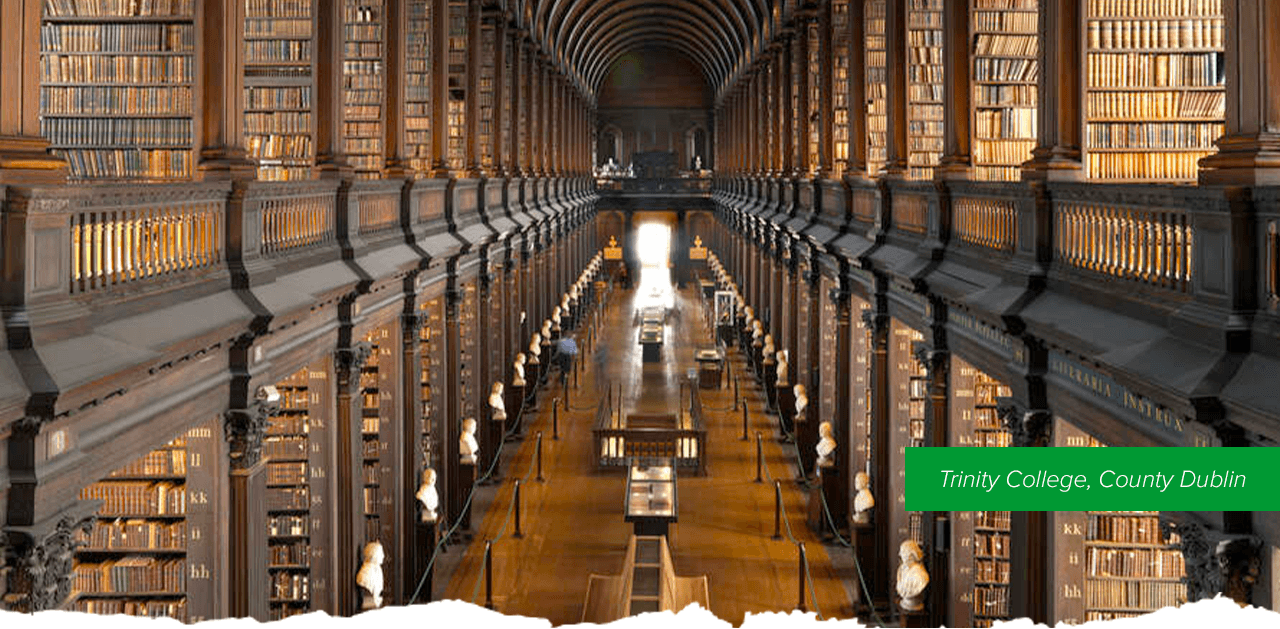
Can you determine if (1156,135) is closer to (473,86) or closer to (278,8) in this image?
(278,8)

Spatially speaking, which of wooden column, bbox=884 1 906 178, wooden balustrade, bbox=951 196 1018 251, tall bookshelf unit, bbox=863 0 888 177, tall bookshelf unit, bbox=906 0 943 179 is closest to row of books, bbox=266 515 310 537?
wooden balustrade, bbox=951 196 1018 251

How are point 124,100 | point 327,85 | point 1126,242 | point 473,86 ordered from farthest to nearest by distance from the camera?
point 473,86, point 124,100, point 327,85, point 1126,242

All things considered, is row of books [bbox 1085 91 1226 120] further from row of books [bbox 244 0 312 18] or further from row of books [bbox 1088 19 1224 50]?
row of books [bbox 244 0 312 18]

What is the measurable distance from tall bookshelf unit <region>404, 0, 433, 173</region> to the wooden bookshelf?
317 inches

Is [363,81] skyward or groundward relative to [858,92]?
skyward

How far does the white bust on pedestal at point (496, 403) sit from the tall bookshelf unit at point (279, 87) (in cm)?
549

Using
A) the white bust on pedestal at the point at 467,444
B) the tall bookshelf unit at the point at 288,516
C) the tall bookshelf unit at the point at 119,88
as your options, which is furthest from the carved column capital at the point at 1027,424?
the white bust on pedestal at the point at 467,444

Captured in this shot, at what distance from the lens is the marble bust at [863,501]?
11.6 metres

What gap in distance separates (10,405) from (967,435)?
21.6 feet

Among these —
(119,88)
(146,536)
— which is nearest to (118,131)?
(119,88)

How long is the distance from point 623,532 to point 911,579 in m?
5.85

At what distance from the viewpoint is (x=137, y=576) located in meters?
7.77

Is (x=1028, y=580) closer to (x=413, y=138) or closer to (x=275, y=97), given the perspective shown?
(x=275, y=97)

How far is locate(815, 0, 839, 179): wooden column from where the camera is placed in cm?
1647
